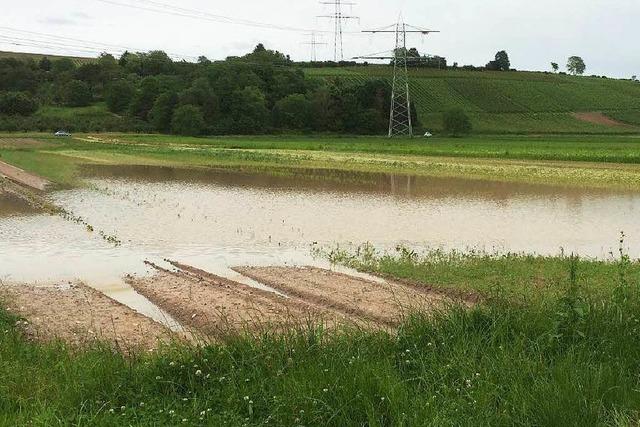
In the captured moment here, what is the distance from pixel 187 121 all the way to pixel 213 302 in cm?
8675

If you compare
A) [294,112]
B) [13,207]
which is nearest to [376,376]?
[13,207]

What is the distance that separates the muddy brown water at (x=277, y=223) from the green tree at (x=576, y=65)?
173m

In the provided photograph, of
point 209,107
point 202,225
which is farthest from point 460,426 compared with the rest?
point 209,107

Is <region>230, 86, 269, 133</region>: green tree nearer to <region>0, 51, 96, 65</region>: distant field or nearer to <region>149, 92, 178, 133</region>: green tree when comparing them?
<region>149, 92, 178, 133</region>: green tree

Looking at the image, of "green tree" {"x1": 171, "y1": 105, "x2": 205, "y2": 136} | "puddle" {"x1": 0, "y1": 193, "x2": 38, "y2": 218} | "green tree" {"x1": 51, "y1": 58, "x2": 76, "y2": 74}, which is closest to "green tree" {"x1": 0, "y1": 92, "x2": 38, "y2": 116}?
"green tree" {"x1": 51, "y1": 58, "x2": 76, "y2": 74}

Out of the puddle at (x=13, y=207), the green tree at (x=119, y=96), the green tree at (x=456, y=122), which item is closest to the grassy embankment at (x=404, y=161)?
the puddle at (x=13, y=207)

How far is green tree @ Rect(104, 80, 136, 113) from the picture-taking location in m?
111

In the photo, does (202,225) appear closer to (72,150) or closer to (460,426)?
(460,426)

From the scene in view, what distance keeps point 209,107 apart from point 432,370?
98.0 metres

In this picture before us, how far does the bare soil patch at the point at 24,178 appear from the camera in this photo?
1231 inches

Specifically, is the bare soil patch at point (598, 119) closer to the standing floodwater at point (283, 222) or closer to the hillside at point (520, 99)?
the hillside at point (520, 99)

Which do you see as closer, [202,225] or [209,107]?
[202,225]

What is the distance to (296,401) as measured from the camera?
19.2 feet

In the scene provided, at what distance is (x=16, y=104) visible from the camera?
105 metres
